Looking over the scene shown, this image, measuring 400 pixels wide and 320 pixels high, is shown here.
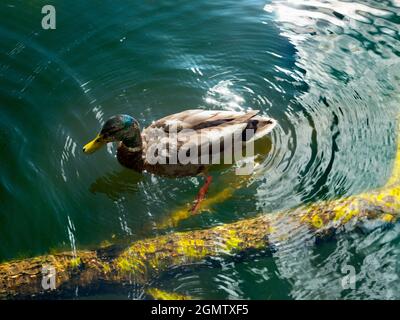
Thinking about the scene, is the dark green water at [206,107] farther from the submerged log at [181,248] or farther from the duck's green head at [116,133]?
the duck's green head at [116,133]

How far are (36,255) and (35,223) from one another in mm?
378

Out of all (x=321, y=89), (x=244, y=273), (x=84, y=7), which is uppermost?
(x=84, y=7)

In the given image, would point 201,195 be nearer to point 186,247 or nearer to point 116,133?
point 186,247

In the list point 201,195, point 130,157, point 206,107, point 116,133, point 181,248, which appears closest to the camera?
point 181,248

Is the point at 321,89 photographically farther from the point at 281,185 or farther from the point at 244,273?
the point at 244,273

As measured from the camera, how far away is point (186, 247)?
4.75m

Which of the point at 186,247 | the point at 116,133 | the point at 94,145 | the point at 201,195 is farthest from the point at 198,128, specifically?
the point at 186,247

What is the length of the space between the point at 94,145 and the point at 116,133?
25 centimetres

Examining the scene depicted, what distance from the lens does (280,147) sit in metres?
5.85

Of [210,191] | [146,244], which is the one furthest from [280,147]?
[146,244]

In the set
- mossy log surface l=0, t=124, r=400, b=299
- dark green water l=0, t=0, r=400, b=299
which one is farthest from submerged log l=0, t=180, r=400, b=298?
dark green water l=0, t=0, r=400, b=299

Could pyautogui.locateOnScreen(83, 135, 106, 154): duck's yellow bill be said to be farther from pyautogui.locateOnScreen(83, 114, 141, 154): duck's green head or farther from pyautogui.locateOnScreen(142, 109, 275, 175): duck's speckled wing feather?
pyautogui.locateOnScreen(142, 109, 275, 175): duck's speckled wing feather

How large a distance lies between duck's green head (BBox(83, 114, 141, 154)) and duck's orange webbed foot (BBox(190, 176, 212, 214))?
842 mm

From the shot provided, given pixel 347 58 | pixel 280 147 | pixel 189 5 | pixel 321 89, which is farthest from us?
pixel 189 5
